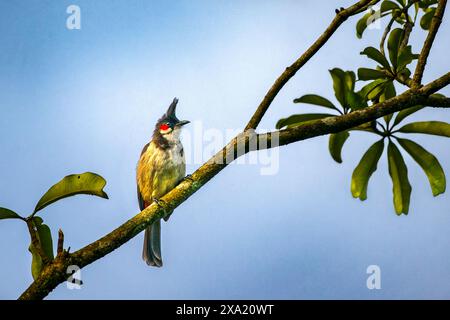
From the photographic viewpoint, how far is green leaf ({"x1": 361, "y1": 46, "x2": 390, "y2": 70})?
3.13 meters

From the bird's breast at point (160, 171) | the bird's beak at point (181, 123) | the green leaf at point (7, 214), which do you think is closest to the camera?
the green leaf at point (7, 214)

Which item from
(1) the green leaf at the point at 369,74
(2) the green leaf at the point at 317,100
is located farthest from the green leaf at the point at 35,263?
(1) the green leaf at the point at 369,74

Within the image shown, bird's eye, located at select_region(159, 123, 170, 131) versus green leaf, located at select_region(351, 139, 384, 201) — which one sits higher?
bird's eye, located at select_region(159, 123, 170, 131)

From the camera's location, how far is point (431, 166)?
10.7 ft

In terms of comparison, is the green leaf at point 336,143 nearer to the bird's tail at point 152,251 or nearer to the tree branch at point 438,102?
the tree branch at point 438,102

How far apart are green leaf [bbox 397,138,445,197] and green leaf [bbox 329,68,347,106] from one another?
51 cm

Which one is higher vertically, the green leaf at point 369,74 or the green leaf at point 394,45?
the green leaf at point 394,45

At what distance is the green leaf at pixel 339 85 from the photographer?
9.80ft

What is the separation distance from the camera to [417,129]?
3.16 m

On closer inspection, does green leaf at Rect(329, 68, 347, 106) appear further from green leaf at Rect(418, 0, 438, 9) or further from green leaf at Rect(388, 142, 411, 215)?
green leaf at Rect(418, 0, 438, 9)

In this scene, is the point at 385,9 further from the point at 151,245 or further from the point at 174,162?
the point at 151,245

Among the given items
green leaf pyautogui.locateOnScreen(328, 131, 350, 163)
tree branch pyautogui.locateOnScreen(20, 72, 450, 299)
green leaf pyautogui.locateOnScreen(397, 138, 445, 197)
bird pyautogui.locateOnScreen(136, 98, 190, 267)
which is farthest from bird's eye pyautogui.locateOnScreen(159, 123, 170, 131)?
green leaf pyautogui.locateOnScreen(397, 138, 445, 197)

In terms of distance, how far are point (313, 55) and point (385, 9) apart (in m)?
1.25

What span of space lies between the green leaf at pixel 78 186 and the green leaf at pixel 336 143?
1310 millimetres
